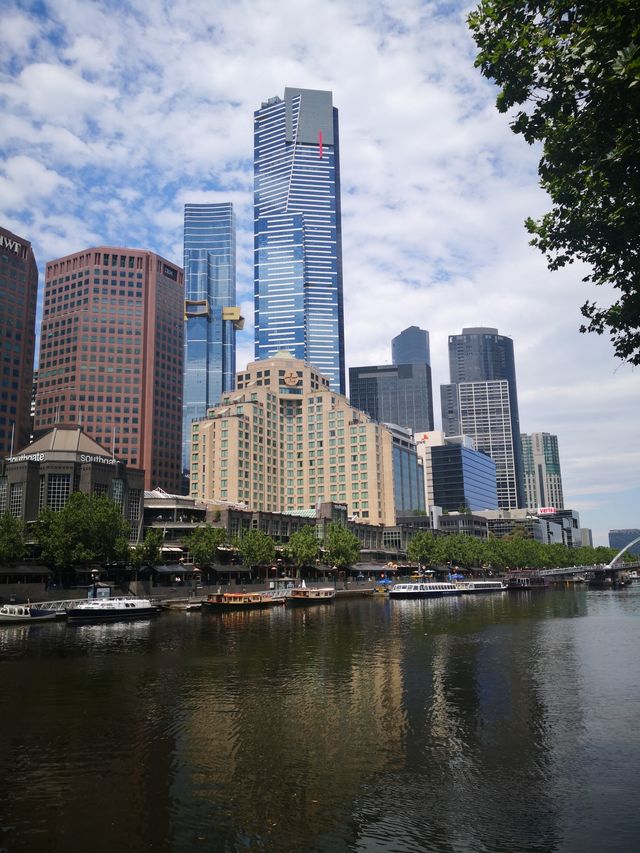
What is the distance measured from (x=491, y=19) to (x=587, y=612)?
374ft

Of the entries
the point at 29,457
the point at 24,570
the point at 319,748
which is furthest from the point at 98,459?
the point at 319,748

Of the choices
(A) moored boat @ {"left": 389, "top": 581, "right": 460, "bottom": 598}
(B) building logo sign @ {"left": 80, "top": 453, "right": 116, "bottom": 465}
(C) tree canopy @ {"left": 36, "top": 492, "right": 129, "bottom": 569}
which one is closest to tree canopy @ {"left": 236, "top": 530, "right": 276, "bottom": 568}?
(A) moored boat @ {"left": 389, "top": 581, "right": 460, "bottom": 598}

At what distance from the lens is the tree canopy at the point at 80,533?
112 m

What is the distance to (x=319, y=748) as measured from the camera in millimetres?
36188

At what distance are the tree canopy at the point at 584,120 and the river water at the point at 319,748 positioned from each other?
70.9ft

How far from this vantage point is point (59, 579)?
392 feet

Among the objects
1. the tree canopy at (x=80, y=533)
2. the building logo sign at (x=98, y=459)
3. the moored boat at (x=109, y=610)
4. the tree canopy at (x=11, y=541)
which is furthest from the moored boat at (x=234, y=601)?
the building logo sign at (x=98, y=459)

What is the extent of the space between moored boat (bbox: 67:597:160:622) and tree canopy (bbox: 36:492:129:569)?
1135cm

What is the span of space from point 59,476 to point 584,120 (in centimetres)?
12205

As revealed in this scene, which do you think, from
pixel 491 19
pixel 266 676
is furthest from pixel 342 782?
pixel 491 19

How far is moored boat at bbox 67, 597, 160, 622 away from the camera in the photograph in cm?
9875

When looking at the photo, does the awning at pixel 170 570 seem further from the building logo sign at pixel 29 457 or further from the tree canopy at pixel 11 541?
the tree canopy at pixel 11 541

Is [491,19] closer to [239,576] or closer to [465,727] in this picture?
[465,727]

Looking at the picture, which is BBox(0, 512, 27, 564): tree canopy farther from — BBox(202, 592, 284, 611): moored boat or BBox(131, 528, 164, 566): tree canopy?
BBox(202, 592, 284, 611): moored boat
